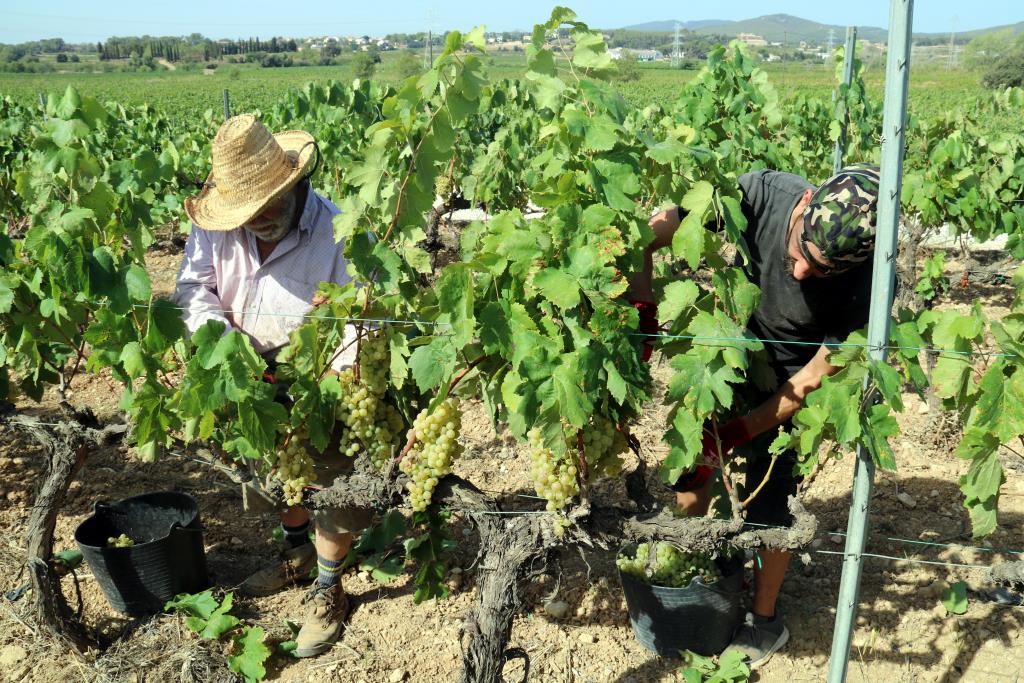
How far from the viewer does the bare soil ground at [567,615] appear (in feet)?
10.1

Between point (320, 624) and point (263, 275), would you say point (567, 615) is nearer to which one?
point (320, 624)

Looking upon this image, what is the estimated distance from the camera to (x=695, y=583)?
293 cm

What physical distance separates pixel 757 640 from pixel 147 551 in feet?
7.27

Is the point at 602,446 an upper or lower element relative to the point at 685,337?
lower

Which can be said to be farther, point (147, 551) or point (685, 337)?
point (147, 551)

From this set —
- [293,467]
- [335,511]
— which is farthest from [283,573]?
[293,467]

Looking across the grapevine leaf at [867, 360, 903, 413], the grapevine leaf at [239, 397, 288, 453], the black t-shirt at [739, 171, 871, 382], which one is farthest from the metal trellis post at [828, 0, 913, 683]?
the grapevine leaf at [239, 397, 288, 453]

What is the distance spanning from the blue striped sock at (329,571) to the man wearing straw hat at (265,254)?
0.04m

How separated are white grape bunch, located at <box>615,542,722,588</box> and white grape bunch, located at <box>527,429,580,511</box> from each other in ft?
2.52

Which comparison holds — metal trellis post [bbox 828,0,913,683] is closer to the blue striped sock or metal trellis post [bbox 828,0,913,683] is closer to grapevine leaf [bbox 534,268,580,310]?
grapevine leaf [bbox 534,268,580,310]

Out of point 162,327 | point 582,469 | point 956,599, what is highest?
point 162,327

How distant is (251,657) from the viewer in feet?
10.1

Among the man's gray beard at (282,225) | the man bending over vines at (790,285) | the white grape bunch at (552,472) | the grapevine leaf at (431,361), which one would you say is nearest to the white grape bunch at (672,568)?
the man bending over vines at (790,285)

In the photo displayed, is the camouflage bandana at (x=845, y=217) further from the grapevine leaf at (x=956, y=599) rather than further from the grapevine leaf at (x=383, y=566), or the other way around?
the grapevine leaf at (x=383, y=566)
